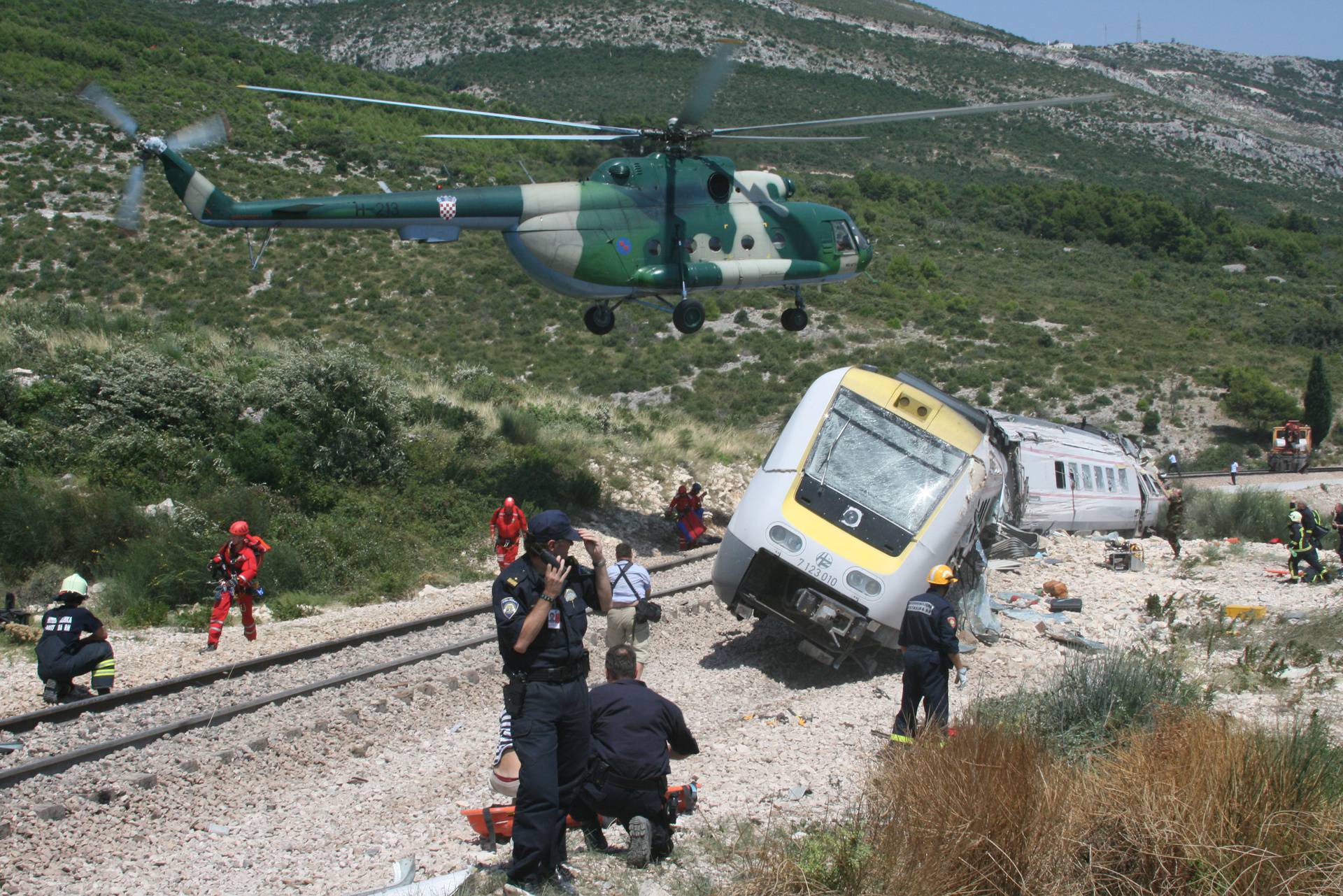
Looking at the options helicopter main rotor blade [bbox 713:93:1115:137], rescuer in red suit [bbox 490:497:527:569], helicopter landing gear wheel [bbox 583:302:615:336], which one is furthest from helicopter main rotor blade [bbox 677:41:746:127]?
rescuer in red suit [bbox 490:497:527:569]

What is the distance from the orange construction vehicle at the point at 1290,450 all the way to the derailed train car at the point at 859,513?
28.9m

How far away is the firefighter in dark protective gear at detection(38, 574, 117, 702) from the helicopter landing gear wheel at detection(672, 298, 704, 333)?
1080cm

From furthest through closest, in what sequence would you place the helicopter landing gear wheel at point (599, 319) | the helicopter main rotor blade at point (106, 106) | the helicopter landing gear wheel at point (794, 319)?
1. the helicopter landing gear wheel at point (794, 319)
2. the helicopter landing gear wheel at point (599, 319)
3. the helicopter main rotor blade at point (106, 106)

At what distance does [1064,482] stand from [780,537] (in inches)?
484

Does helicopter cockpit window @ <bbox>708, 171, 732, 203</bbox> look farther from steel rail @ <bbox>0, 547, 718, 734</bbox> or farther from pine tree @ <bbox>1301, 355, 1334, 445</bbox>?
pine tree @ <bbox>1301, 355, 1334, 445</bbox>

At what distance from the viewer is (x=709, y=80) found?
53.2 ft

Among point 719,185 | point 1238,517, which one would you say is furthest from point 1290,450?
point 719,185

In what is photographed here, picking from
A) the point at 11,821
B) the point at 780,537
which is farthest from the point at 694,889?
the point at 780,537

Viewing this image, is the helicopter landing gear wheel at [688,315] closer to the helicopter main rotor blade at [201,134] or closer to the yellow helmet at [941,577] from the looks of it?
the helicopter main rotor blade at [201,134]

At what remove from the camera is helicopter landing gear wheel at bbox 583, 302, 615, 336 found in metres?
19.2

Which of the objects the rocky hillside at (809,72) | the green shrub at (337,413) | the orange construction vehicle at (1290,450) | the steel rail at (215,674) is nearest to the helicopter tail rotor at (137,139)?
the green shrub at (337,413)

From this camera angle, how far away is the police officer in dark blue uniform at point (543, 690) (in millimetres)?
5266

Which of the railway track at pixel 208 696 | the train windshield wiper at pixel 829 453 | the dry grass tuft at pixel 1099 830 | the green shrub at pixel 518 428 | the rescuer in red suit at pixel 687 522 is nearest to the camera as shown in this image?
the dry grass tuft at pixel 1099 830

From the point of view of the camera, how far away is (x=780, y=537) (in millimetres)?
10383
